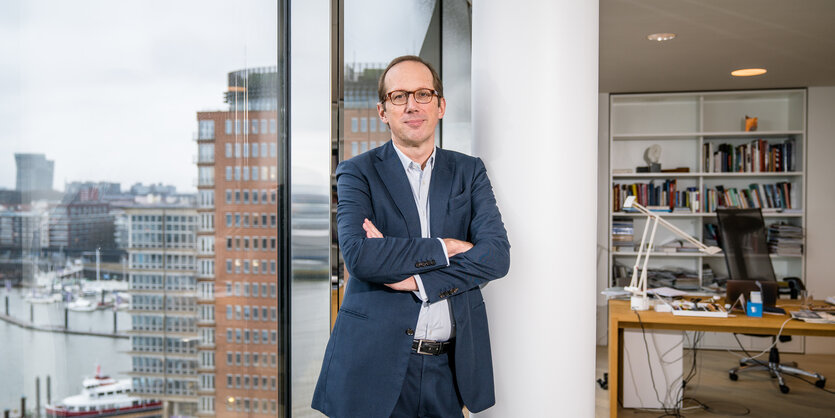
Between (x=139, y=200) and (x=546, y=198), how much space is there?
119 cm

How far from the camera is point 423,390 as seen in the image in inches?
61.6

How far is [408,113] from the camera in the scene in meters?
1.65

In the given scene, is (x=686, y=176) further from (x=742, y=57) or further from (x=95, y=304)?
(x=95, y=304)

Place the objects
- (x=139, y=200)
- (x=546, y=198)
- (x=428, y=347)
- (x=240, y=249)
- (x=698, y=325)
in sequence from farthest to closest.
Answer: (x=698, y=325) < (x=546, y=198) < (x=240, y=249) < (x=428, y=347) < (x=139, y=200)

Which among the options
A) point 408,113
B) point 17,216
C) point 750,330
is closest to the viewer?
point 17,216

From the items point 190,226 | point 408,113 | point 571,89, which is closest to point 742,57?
point 571,89

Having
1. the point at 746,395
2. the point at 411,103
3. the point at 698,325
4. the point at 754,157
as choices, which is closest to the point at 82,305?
the point at 411,103

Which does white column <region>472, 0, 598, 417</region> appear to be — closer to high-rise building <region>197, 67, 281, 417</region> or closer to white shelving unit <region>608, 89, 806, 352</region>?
high-rise building <region>197, 67, 281, 417</region>

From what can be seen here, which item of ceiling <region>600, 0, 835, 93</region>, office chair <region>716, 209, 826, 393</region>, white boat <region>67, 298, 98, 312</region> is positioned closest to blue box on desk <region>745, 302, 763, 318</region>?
office chair <region>716, 209, 826, 393</region>

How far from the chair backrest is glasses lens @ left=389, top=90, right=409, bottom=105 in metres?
3.55

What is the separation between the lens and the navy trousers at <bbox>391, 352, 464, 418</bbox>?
1.56 meters

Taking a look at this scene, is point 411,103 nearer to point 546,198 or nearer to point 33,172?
point 546,198

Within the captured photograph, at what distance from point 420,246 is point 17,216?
2.77 ft

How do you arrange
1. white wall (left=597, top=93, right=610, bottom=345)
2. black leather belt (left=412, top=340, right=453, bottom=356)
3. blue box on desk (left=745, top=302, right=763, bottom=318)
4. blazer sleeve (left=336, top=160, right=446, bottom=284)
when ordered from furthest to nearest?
white wall (left=597, top=93, right=610, bottom=345) < blue box on desk (left=745, top=302, right=763, bottom=318) < black leather belt (left=412, top=340, right=453, bottom=356) < blazer sleeve (left=336, top=160, right=446, bottom=284)
